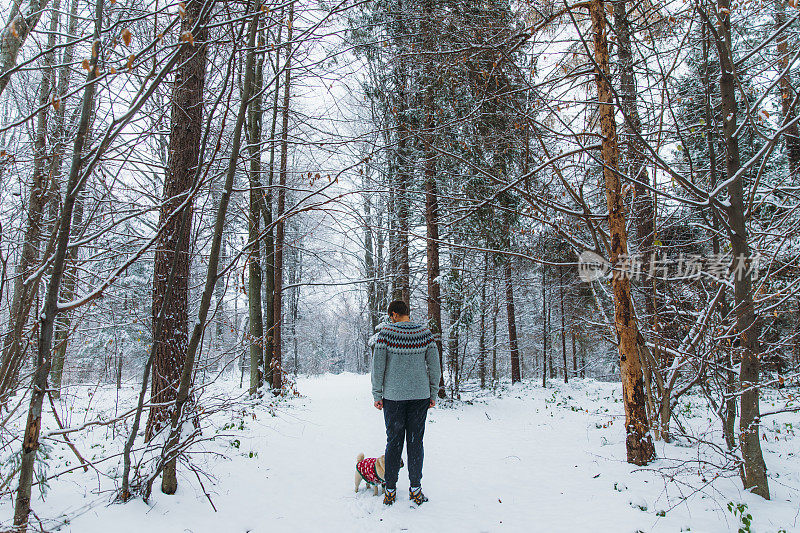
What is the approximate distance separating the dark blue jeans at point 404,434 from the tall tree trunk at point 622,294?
7.78ft

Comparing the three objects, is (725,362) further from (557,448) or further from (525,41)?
(525,41)

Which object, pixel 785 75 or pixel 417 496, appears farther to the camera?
pixel 417 496

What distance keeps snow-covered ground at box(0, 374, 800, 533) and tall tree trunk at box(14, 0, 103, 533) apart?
0.38 metres

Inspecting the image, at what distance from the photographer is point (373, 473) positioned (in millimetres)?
4082

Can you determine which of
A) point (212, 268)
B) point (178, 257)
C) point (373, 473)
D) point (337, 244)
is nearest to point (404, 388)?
point (373, 473)

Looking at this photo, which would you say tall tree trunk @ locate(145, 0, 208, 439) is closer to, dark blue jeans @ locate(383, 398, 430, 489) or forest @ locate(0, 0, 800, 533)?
forest @ locate(0, 0, 800, 533)

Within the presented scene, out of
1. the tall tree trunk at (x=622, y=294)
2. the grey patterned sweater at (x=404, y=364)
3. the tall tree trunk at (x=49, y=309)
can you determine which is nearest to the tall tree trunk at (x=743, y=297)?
the tall tree trunk at (x=622, y=294)

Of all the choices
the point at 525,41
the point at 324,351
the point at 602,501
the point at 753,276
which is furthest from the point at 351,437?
the point at 324,351

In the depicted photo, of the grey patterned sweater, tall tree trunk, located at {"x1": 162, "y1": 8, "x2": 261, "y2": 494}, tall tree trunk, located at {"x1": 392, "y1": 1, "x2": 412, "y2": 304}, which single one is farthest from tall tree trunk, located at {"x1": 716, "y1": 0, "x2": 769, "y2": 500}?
tall tree trunk, located at {"x1": 392, "y1": 1, "x2": 412, "y2": 304}

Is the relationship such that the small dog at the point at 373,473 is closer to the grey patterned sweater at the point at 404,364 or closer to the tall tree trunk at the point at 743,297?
the grey patterned sweater at the point at 404,364

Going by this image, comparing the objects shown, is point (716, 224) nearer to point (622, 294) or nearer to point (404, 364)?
point (622, 294)

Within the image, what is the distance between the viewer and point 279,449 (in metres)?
5.57

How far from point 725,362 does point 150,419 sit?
5867mm

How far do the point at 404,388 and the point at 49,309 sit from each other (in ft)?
9.19
